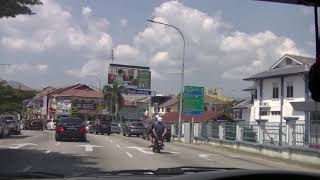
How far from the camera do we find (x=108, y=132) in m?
67.8

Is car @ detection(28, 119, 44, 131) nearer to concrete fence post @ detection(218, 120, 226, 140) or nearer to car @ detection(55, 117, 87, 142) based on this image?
concrete fence post @ detection(218, 120, 226, 140)

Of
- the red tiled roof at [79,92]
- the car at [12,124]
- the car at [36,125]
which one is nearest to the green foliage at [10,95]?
the car at [36,125]

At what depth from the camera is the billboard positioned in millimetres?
82250

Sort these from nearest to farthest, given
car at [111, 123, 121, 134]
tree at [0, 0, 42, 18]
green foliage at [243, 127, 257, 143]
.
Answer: tree at [0, 0, 42, 18]
green foliage at [243, 127, 257, 143]
car at [111, 123, 121, 134]

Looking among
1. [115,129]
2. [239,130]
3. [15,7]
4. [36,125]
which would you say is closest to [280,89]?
[239,130]

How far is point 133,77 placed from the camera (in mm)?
82625

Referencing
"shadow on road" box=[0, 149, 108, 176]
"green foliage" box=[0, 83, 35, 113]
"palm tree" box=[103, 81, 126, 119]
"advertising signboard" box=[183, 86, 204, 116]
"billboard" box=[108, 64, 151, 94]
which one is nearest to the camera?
"shadow on road" box=[0, 149, 108, 176]

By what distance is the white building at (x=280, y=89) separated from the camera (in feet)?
172

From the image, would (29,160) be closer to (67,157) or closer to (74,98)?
(67,157)

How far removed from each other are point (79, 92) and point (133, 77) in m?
56.2

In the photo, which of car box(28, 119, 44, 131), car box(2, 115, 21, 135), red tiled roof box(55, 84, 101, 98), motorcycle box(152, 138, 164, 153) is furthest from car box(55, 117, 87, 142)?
red tiled roof box(55, 84, 101, 98)

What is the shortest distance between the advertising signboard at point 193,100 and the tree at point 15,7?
30167mm

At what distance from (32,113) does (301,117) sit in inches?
4089

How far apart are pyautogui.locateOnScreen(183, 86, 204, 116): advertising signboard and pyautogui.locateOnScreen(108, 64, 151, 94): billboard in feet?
94.8
